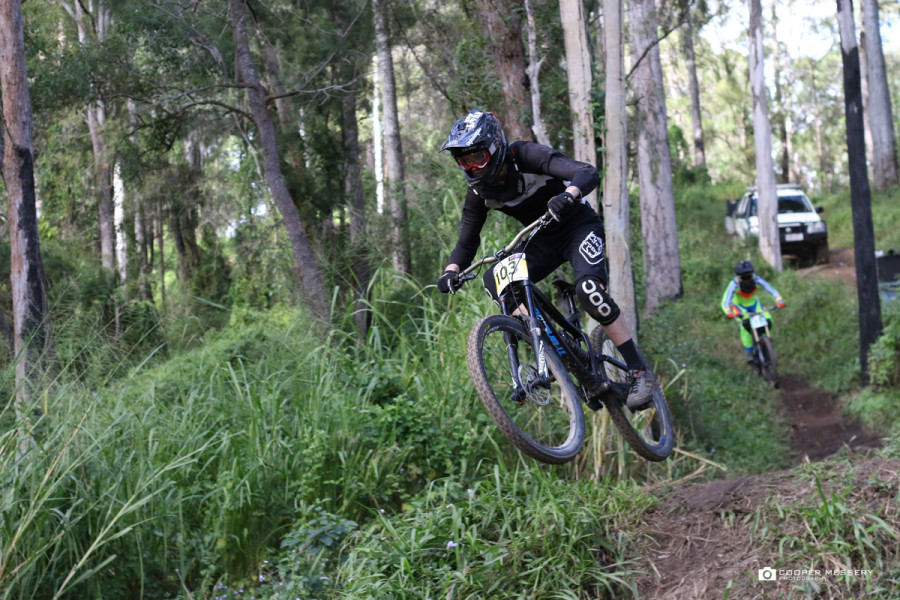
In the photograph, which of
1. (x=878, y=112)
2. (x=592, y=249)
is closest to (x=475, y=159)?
(x=592, y=249)

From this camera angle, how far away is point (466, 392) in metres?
6.67

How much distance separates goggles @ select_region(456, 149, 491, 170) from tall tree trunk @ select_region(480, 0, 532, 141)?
15.6 ft

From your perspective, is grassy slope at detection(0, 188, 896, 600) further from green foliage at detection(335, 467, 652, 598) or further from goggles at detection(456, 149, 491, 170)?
goggles at detection(456, 149, 491, 170)

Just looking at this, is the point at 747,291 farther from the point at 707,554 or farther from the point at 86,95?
the point at 86,95

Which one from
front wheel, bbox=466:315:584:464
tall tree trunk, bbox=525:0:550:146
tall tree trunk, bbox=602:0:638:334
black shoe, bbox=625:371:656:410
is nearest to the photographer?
front wheel, bbox=466:315:584:464

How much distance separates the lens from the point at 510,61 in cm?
958

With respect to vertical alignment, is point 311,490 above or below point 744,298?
below

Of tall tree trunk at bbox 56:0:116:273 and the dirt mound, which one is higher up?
tall tree trunk at bbox 56:0:116:273

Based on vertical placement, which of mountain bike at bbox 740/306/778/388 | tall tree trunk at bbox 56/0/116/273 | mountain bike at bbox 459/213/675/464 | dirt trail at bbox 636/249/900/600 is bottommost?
dirt trail at bbox 636/249/900/600

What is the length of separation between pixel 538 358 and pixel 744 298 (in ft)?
28.5

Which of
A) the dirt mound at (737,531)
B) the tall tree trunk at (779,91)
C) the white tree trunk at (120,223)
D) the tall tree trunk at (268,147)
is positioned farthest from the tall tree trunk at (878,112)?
the dirt mound at (737,531)

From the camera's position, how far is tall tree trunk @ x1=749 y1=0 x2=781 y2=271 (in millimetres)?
19922

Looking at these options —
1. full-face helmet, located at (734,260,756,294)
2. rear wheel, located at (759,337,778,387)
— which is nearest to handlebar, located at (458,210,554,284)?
full-face helmet, located at (734,260,756,294)

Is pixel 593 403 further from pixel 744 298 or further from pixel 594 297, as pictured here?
pixel 744 298
